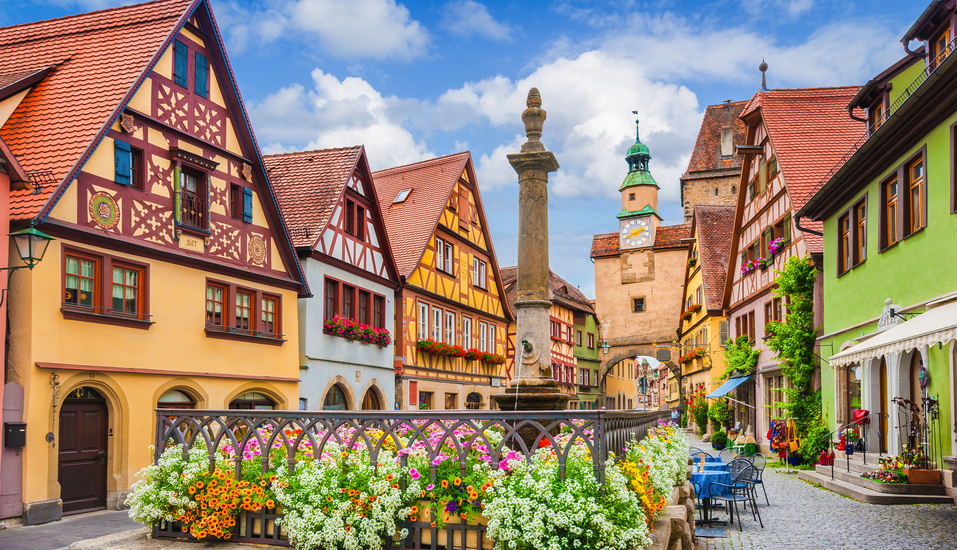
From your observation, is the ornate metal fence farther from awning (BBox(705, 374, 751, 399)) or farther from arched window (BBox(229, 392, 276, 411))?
awning (BBox(705, 374, 751, 399))

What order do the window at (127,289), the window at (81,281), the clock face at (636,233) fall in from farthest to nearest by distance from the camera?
the clock face at (636,233) → the window at (127,289) → the window at (81,281)

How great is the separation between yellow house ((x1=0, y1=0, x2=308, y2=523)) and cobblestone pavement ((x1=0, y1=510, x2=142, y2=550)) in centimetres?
36

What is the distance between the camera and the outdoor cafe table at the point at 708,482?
35.4 ft

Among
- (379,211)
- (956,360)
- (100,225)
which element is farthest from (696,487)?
(379,211)

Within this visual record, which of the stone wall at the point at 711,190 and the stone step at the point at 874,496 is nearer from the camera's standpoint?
the stone step at the point at 874,496

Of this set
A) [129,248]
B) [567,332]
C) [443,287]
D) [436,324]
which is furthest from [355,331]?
[567,332]

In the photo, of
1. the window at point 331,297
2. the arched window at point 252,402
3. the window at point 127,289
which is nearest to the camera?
the window at point 127,289

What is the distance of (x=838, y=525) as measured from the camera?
10664mm

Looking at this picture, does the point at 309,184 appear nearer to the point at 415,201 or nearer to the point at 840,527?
the point at 415,201

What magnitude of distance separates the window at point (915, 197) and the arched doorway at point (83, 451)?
1335 cm

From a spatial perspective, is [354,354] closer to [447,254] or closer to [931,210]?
[447,254]

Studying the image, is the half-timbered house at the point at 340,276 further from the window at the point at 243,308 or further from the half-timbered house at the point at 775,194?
the half-timbered house at the point at 775,194

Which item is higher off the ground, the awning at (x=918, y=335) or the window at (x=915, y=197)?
the window at (x=915, y=197)

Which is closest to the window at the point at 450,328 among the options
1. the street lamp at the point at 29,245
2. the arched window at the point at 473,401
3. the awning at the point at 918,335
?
the arched window at the point at 473,401
